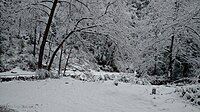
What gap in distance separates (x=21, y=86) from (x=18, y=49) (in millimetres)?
26981

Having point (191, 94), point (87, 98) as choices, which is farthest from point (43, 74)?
point (191, 94)

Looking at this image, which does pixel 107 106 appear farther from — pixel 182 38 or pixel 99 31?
pixel 182 38

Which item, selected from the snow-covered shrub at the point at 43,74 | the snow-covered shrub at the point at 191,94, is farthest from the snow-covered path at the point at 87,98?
the snow-covered shrub at the point at 43,74

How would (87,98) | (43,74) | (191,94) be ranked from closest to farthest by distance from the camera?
1. (191,94)
2. (87,98)
3. (43,74)

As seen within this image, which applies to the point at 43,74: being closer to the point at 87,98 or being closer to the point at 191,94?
the point at 87,98

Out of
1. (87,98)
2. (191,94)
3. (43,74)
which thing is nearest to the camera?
(191,94)

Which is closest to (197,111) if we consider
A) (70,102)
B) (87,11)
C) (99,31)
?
(70,102)

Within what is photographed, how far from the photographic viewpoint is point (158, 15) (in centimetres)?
2134

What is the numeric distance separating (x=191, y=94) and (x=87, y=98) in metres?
4.27

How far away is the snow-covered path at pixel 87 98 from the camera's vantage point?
9.35m

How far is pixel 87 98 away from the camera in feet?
35.9

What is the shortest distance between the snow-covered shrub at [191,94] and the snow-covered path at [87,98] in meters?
0.25

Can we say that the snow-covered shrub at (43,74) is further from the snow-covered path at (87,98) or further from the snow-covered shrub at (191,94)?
the snow-covered shrub at (191,94)

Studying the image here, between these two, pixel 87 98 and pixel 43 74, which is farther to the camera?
pixel 43 74
